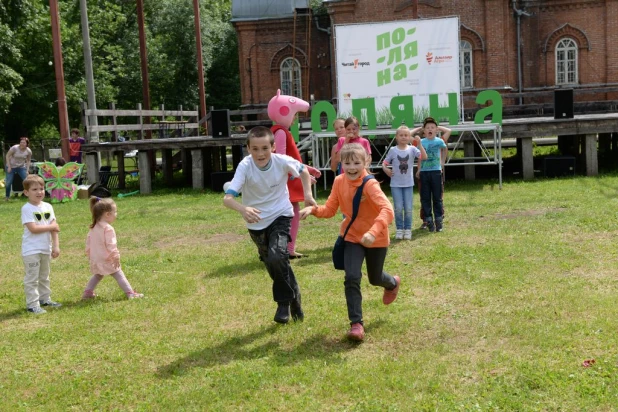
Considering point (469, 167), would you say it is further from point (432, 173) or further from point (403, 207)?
point (403, 207)

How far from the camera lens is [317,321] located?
7020 millimetres

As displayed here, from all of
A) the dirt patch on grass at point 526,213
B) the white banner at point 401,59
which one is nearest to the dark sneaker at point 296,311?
the dirt patch on grass at point 526,213

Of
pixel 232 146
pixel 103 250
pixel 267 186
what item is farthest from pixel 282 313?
pixel 232 146

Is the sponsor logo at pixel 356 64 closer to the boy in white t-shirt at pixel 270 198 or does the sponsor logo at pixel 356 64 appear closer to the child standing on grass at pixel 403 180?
the child standing on grass at pixel 403 180

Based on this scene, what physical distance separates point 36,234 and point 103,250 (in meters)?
0.70

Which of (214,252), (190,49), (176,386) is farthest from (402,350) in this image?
(190,49)

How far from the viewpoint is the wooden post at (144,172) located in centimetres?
2209

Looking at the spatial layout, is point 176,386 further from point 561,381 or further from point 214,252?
point 214,252

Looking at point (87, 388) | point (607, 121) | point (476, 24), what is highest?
point (476, 24)

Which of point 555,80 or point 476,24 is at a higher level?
point 476,24

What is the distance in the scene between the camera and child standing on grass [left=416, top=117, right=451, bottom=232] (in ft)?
38.9

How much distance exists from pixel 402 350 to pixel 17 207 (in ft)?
50.0

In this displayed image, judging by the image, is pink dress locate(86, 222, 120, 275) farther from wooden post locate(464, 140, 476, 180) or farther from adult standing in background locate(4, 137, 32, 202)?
adult standing in background locate(4, 137, 32, 202)

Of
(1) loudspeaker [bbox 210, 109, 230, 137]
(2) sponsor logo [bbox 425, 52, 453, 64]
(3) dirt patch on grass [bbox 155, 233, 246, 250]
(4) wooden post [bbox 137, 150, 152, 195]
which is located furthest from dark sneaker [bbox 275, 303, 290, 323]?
(4) wooden post [bbox 137, 150, 152, 195]
